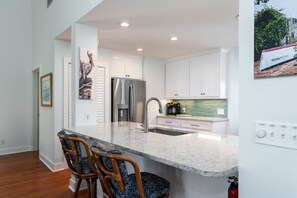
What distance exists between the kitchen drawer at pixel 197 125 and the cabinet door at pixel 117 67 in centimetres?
171

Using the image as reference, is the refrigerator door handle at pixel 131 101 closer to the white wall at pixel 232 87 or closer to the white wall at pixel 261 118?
the white wall at pixel 232 87

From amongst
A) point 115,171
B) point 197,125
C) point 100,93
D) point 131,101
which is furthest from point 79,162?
point 197,125

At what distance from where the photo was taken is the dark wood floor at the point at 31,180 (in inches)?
110

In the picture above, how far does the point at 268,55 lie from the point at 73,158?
184 cm

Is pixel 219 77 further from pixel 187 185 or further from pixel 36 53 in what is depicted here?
pixel 36 53

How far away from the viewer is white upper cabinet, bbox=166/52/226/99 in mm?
4254

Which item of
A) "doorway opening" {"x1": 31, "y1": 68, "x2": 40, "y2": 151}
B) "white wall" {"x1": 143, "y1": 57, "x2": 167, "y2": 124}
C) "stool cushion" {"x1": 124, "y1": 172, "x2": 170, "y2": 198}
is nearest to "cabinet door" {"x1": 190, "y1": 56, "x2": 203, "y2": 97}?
"white wall" {"x1": 143, "y1": 57, "x2": 167, "y2": 124}

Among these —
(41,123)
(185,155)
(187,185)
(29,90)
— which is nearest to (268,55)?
(185,155)

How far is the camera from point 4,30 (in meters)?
4.83

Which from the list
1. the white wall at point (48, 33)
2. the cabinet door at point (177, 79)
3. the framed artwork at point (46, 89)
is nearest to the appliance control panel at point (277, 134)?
the white wall at point (48, 33)

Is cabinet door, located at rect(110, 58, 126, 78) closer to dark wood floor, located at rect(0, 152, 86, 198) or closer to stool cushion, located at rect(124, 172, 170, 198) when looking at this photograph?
dark wood floor, located at rect(0, 152, 86, 198)

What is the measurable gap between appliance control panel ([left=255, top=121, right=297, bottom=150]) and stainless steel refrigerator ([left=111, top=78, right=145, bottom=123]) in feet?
11.6

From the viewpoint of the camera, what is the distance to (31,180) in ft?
10.7

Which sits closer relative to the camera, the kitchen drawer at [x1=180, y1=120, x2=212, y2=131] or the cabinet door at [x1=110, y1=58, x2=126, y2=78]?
the kitchen drawer at [x1=180, y1=120, x2=212, y2=131]
